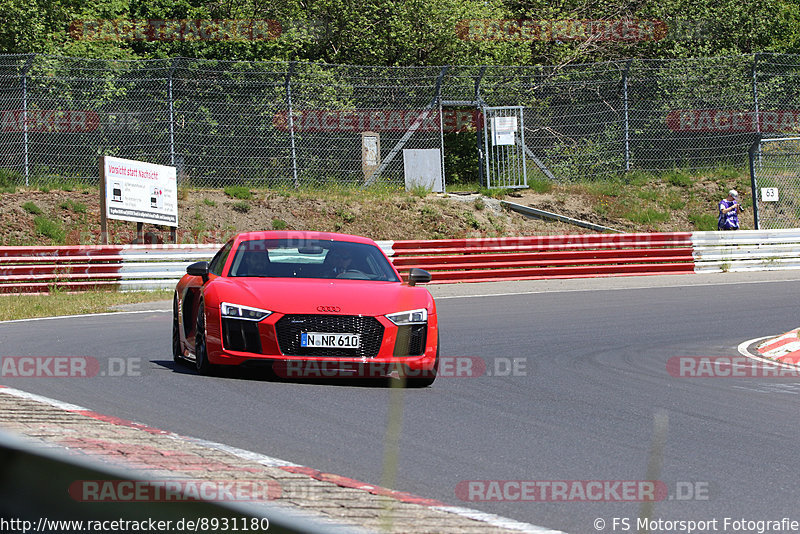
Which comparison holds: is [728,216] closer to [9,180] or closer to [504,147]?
[504,147]

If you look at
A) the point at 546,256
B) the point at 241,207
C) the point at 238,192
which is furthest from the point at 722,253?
the point at 238,192

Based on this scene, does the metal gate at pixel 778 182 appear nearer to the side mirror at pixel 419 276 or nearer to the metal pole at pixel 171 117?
the metal pole at pixel 171 117

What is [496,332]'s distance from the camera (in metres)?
13.6

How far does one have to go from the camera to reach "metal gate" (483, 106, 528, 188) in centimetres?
2925

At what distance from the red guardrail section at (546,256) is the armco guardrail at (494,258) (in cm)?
2

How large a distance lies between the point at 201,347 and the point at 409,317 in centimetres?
174

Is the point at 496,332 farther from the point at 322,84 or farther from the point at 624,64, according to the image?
the point at 624,64

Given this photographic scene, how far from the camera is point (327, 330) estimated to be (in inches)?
341

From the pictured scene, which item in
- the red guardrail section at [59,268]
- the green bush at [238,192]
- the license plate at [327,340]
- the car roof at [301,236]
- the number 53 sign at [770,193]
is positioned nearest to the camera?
the license plate at [327,340]

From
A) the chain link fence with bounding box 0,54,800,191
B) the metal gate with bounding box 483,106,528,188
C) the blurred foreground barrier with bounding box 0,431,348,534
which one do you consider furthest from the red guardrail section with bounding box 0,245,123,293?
the blurred foreground barrier with bounding box 0,431,348,534

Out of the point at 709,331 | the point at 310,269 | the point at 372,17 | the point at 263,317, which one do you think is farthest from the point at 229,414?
the point at 372,17

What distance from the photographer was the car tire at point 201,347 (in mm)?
9000

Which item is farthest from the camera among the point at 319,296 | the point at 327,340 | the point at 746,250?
the point at 746,250

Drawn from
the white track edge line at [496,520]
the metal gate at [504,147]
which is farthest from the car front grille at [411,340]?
the metal gate at [504,147]
